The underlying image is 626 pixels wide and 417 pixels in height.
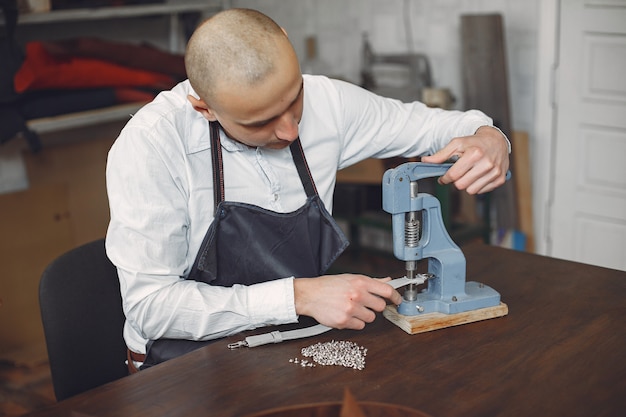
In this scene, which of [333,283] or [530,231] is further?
[530,231]

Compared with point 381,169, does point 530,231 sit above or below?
below

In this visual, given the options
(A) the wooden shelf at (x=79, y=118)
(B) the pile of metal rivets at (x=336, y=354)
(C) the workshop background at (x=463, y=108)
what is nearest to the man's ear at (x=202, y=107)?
(B) the pile of metal rivets at (x=336, y=354)

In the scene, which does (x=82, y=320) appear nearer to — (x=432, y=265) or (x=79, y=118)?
(x=432, y=265)

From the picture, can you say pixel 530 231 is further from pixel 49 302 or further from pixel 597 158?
pixel 49 302

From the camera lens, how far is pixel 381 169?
397 cm

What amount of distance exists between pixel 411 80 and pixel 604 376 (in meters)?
2.78

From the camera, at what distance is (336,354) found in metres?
1.58

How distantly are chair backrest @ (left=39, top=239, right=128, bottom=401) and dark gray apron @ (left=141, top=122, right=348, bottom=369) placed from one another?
0.13m

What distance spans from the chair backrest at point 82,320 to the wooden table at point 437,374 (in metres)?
0.32

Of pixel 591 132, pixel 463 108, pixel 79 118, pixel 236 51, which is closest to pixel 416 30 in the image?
pixel 463 108

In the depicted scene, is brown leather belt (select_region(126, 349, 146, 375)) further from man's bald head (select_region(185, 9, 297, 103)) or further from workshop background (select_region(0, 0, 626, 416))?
workshop background (select_region(0, 0, 626, 416))

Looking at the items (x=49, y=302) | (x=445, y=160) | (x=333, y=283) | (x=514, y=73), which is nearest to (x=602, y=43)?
(x=514, y=73)

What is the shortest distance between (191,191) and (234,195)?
4.6 inches

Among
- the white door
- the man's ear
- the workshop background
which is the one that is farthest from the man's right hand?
the white door
